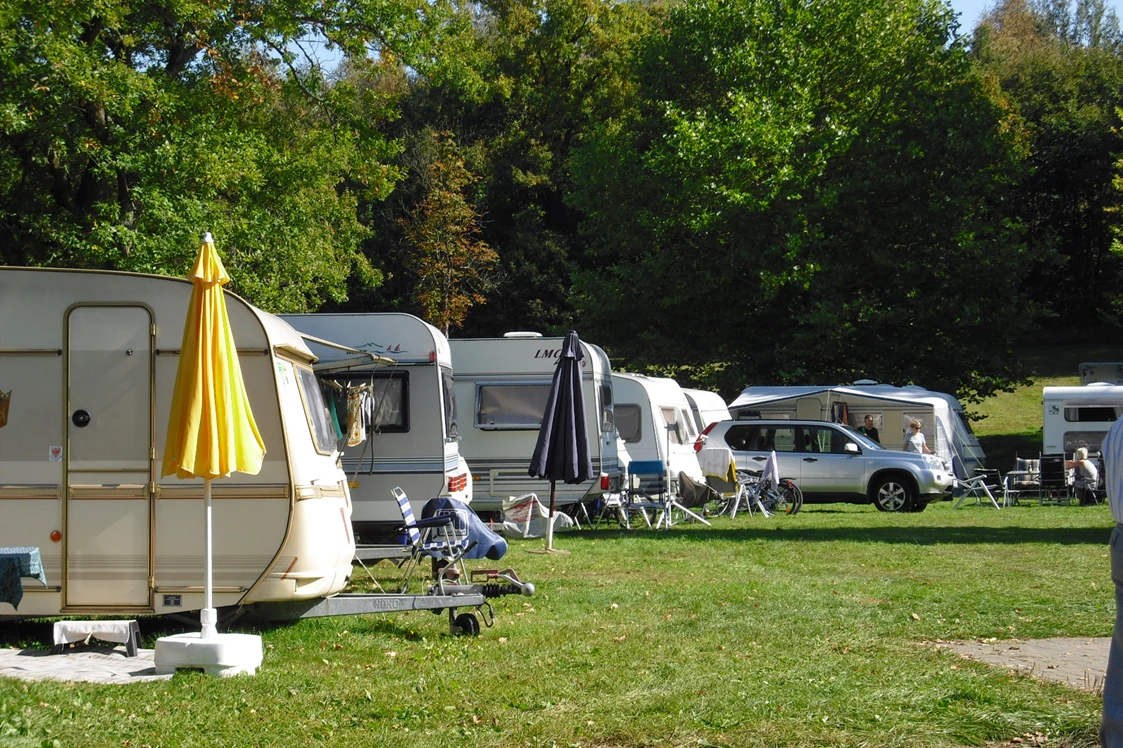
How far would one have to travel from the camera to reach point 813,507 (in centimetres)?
2230

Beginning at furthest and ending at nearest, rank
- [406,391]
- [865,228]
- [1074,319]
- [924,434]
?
[1074,319], [865,228], [924,434], [406,391]

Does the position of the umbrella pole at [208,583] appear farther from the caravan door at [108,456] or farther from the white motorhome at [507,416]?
the white motorhome at [507,416]

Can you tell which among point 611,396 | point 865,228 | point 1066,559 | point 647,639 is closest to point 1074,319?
Result: point 865,228

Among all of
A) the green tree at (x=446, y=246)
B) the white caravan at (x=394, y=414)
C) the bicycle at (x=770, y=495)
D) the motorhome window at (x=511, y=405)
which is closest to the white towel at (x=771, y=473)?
the bicycle at (x=770, y=495)

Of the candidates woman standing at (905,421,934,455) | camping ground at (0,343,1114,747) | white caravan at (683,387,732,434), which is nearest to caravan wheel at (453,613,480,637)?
camping ground at (0,343,1114,747)

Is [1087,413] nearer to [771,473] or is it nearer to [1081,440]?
[1081,440]

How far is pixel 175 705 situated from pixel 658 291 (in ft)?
89.0

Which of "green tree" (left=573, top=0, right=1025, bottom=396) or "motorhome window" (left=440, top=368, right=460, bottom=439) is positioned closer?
"motorhome window" (left=440, top=368, right=460, bottom=439)

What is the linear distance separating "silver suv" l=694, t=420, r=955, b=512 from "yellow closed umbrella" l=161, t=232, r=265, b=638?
15090mm

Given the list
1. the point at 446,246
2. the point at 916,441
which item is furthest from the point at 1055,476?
the point at 446,246

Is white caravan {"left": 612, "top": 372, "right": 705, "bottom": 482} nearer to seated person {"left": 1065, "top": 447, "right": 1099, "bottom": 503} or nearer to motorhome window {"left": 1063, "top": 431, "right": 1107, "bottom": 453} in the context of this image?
seated person {"left": 1065, "top": 447, "right": 1099, "bottom": 503}

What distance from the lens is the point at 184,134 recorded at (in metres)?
18.0

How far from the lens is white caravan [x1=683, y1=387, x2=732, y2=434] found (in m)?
26.1

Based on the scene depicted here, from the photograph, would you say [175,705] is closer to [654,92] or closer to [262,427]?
[262,427]
